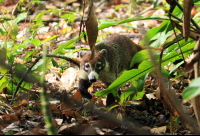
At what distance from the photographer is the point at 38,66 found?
3008 millimetres

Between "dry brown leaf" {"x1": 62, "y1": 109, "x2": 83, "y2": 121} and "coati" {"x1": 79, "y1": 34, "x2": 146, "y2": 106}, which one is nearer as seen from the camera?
"dry brown leaf" {"x1": 62, "y1": 109, "x2": 83, "y2": 121}

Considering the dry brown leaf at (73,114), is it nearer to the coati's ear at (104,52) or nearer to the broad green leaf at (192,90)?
the broad green leaf at (192,90)

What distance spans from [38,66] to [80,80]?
47.0 inches

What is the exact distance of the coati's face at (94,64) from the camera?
3961 millimetres

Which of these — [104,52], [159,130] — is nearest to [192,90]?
[159,130]

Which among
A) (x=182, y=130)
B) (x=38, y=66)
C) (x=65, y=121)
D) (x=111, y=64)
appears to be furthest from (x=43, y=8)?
(x=182, y=130)

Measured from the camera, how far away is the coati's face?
13.0 ft

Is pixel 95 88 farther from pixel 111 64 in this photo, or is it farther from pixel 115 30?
pixel 115 30

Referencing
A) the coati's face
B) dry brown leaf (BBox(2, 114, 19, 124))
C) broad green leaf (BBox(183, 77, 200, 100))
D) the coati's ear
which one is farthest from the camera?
Answer: the coati's ear

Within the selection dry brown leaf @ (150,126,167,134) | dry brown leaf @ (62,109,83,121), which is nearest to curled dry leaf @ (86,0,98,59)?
dry brown leaf @ (62,109,83,121)

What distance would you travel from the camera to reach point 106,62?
452cm

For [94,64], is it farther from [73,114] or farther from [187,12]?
[187,12]

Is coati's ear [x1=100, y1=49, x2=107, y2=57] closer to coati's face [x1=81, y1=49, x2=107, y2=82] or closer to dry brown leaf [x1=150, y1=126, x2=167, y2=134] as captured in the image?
coati's face [x1=81, y1=49, x2=107, y2=82]

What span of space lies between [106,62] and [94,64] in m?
0.47
